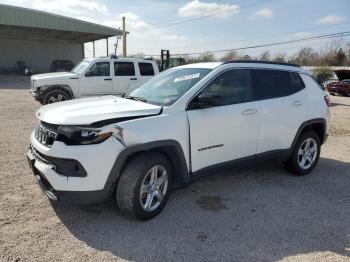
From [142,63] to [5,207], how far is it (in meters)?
9.42

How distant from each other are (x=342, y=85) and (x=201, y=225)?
946 inches

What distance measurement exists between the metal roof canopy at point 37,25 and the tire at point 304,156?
110ft

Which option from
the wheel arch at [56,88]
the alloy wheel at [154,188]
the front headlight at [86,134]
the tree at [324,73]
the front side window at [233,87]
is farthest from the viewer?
the tree at [324,73]

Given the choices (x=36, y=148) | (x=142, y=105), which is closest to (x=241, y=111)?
(x=142, y=105)

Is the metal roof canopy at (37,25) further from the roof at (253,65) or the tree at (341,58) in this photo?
the roof at (253,65)

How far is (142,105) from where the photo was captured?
4250 mm

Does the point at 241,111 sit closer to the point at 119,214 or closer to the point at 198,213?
the point at 198,213

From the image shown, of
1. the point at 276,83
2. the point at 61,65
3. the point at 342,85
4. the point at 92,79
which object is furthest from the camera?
the point at 61,65

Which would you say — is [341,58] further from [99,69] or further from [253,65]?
[253,65]

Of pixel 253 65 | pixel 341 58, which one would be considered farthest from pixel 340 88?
pixel 341 58

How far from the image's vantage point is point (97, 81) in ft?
40.1

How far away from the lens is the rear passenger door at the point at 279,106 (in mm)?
5141

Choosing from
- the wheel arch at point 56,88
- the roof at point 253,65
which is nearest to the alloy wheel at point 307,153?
the roof at point 253,65

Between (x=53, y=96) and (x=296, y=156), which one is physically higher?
(x=53, y=96)
